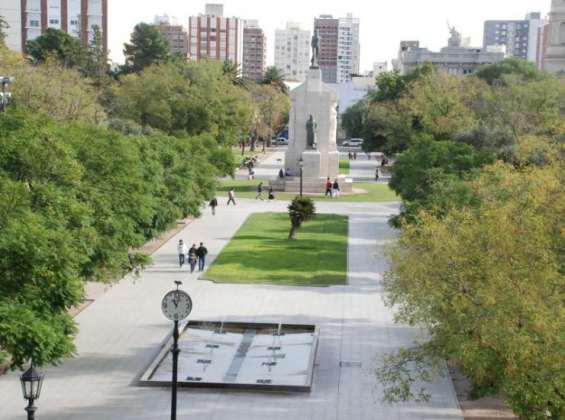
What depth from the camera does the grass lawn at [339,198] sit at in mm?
58013

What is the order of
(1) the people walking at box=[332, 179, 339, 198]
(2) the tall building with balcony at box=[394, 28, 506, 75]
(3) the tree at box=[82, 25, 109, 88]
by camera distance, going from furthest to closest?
(2) the tall building with balcony at box=[394, 28, 506, 75], (3) the tree at box=[82, 25, 109, 88], (1) the people walking at box=[332, 179, 339, 198]

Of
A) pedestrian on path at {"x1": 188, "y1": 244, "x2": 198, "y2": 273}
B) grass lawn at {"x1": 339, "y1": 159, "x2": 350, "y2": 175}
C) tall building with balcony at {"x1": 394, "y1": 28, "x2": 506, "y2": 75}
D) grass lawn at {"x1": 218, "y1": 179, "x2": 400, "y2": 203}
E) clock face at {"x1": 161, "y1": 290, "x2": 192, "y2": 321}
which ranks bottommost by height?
grass lawn at {"x1": 339, "y1": 159, "x2": 350, "y2": 175}

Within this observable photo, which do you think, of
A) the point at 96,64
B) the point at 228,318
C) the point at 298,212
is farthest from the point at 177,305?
the point at 96,64

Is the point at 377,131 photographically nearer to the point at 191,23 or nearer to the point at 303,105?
the point at 303,105

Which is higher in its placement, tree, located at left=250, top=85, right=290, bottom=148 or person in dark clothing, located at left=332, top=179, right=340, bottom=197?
tree, located at left=250, top=85, right=290, bottom=148

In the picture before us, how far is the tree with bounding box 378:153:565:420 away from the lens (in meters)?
14.4

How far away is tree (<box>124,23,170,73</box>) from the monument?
126 feet

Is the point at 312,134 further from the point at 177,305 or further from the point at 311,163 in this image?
the point at 177,305

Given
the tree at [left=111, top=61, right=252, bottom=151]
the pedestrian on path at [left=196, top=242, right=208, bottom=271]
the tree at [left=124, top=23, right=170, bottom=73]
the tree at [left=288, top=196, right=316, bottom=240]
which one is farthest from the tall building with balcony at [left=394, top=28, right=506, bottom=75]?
the pedestrian on path at [left=196, top=242, right=208, bottom=271]

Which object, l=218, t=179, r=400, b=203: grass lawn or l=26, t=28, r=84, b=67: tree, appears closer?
l=218, t=179, r=400, b=203: grass lawn

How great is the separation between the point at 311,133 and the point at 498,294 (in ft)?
149

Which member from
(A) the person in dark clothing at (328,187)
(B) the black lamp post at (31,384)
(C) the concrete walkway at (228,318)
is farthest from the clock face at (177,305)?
(A) the person in dark clothing at (328,187)

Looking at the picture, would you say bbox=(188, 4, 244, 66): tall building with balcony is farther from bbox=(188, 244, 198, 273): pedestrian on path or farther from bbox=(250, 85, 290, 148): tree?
bbox=(188, 244, 198, 273): pedestrian on path

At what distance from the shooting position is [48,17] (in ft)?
355
